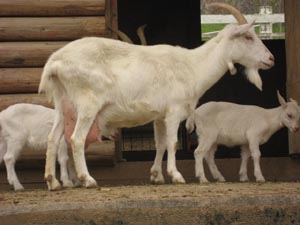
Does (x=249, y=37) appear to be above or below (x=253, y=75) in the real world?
above

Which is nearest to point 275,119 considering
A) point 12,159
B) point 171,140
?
point 171,140

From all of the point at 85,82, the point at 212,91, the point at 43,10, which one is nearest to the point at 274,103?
the point at 212,91

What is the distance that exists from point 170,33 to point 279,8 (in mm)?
6701

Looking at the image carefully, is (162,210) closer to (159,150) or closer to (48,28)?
(159,150)

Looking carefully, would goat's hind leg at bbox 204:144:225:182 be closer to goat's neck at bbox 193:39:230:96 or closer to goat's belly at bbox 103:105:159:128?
goat's neck at bbox 193:39:230:96

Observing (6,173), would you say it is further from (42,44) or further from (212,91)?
(212,91)

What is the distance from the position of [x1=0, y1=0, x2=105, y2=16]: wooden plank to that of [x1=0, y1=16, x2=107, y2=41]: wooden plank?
0.07 m

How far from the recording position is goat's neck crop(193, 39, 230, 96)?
403 inches

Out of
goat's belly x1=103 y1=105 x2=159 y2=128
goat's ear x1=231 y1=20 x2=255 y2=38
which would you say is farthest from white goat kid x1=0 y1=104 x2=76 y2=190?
goat's ear x1=231 y1=20 x2=255 y2=38

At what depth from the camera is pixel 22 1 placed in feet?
38.0

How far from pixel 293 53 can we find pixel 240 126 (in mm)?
1408

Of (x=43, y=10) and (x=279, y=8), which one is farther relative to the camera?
(x=279, y=8)

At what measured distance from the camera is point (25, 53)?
11453mm

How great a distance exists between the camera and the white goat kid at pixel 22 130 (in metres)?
10.8
